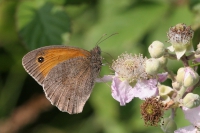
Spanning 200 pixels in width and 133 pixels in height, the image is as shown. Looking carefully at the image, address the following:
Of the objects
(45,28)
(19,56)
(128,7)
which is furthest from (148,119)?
(19,56)

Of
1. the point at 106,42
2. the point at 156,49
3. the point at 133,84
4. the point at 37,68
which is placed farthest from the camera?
the point at 106,42

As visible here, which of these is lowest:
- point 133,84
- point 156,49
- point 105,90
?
point 105,90

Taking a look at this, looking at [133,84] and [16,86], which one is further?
[16,86]

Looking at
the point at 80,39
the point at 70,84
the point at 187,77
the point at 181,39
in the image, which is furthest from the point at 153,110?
the point at 80,39

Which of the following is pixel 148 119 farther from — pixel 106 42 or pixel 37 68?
pixel 106 42

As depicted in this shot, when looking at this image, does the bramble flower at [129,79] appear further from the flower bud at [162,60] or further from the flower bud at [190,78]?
the flower bud at [190,78]
